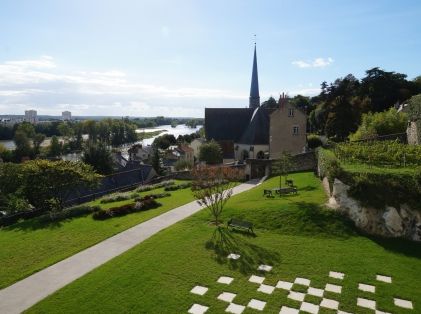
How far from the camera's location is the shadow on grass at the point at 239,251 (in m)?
14.4

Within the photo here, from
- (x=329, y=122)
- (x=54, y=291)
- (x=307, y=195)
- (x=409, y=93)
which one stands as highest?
(x=409, y=93)

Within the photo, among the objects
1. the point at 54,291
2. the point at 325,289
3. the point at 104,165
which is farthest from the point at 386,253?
the point at 104,165

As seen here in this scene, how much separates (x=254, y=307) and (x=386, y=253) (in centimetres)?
769

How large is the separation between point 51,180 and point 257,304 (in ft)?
64.7

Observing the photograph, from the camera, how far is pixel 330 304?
11.4 m

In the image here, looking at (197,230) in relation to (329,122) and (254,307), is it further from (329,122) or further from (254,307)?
(329,122)

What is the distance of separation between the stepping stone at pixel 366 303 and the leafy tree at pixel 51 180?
2135 cm

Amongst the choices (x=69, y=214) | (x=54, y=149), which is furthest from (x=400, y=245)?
(x=54, y=149)

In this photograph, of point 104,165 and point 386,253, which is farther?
point 104,165

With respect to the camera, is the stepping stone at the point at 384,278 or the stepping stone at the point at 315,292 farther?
the stepping stone at the point at 384,278

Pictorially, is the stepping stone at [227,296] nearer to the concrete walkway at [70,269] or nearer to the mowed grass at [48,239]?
the concrete walkway at [70,269]

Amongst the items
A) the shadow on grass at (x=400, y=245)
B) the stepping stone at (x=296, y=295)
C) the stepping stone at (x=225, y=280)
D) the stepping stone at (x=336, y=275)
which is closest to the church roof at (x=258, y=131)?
the shadow on grass at (x=400, y=245)

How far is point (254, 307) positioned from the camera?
11.2 metres

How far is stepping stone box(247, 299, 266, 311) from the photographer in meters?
11.2
